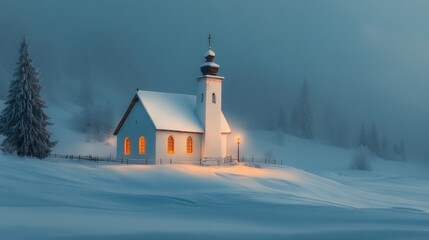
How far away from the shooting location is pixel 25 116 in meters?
39.0

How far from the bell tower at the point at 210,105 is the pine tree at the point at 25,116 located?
1575cm

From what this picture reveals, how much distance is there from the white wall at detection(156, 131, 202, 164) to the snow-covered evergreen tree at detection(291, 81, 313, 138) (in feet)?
285

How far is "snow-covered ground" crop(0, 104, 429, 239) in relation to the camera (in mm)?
11914

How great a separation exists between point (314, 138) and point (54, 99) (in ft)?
251

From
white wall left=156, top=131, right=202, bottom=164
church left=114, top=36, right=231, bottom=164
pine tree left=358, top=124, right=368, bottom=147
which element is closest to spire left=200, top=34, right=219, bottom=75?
church left=114, top=36, right=231, bottom=164

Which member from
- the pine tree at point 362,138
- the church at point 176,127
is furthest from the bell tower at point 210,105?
the pine tree at point 362,138

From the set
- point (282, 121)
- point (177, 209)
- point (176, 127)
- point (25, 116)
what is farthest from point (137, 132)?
point (282, 121)

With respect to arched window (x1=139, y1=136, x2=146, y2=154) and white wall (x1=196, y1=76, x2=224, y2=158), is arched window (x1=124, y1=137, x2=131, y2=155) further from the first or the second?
white wall (x1=196, y1=76, x2=224, y2=158)

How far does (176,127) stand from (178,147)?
1.97m

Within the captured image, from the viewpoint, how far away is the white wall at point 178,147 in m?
45.9

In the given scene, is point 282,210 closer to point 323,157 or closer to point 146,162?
point 146,162

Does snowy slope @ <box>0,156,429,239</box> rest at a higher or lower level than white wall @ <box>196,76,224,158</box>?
lower

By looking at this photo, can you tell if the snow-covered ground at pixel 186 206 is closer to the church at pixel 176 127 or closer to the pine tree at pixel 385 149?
the church at pixel 176 127

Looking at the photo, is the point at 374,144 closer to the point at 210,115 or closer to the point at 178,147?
the point at 210,115
